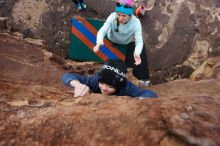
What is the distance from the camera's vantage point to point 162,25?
5957 millimetres

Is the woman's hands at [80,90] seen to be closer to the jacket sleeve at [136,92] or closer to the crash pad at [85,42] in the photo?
the jacket sleeve at [136,92]

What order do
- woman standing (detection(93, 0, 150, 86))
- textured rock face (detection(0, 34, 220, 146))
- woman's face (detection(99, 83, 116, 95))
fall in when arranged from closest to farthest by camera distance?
textured rock face (detection(0, 34, 220, 146)), woman's face (detection(99, 83, 116, 95)), woman standing (detection(93, 0, 150, 86))

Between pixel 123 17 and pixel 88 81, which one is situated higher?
pixel 123 17

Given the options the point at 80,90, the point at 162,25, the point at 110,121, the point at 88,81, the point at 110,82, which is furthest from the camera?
the point at 162,25

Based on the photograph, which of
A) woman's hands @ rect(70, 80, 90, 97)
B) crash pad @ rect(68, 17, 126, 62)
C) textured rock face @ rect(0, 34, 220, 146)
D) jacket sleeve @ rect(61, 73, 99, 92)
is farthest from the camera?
crash pad @ rect(68, 17, 126, 62)

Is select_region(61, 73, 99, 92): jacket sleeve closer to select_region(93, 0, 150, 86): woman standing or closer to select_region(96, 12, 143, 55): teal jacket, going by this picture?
select_region(93, 0, 150, 86): woman standing

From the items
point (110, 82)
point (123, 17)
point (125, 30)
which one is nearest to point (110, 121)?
point (110, 82)

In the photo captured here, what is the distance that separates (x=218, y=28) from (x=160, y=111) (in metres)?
4.02

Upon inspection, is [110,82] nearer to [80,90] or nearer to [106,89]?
[106,89]

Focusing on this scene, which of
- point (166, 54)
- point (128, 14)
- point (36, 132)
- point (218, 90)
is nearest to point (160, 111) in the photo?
point (36, 132)

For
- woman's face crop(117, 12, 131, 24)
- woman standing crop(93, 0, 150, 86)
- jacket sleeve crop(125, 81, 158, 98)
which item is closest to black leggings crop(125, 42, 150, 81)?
woman standing crop(93, 0, 150, 86)

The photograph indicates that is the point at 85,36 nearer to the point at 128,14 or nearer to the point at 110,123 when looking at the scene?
the point at 128,14

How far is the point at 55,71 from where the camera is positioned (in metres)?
4.71

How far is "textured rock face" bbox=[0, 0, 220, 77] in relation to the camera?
5848mm
